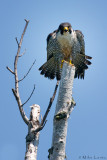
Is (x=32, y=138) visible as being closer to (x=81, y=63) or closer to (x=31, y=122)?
(x=31, y=122)

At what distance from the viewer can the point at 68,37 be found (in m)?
8.04

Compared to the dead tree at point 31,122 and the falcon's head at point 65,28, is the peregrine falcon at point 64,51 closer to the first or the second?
the falcon's head at point 65,28

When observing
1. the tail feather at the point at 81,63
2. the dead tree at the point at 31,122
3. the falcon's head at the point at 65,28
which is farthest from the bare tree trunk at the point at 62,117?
the tail feather at the point at 81,63

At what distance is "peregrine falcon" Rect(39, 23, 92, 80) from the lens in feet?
26.5

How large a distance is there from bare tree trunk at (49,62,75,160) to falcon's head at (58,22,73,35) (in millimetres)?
3290

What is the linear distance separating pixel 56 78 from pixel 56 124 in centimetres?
444

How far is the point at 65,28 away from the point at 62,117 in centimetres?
416

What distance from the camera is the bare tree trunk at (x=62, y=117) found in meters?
4.01

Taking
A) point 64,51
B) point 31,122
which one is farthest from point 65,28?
point 31,122

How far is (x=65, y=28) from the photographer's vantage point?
796 cm

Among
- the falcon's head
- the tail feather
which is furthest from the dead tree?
the tail feather

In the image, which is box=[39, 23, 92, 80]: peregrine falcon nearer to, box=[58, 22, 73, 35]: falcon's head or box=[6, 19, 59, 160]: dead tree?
box=[58, 22, 73, 35]: falcon's head

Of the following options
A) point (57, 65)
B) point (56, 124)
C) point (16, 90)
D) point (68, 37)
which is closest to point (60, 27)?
point (68, 37)

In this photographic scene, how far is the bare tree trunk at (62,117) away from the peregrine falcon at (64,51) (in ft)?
10.9
